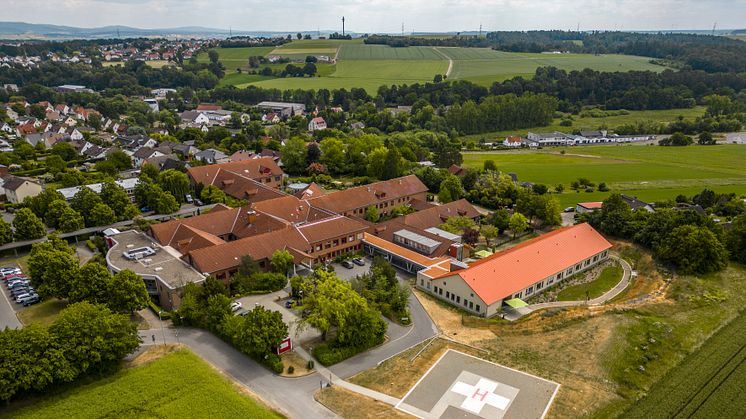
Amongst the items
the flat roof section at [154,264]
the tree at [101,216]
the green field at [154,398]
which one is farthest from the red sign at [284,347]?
the tree at [101,216]

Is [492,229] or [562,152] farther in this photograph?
[562,152]

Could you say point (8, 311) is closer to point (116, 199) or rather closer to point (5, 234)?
point (5, 234)

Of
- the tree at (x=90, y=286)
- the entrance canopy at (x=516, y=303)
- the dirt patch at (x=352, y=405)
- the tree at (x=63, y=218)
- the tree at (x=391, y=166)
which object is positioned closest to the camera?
the dirt patch at (x=352, y=405)

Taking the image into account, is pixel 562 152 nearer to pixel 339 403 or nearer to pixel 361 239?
pixel 361 239

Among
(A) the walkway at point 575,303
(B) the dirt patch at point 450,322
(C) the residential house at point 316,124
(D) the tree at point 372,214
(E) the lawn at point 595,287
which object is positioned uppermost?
(C) the residential house at point 316,124

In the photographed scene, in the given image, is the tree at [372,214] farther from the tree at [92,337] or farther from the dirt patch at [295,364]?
the tree at [92,337]

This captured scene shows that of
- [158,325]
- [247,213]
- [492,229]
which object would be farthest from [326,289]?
[492,229]
